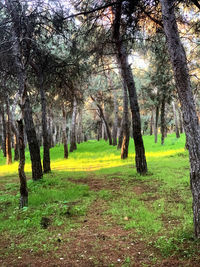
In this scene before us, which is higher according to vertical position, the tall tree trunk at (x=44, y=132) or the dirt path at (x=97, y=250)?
the tall tree trunk at (x=44, y=132)

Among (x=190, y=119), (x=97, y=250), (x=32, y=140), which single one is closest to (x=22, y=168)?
(x=97, y=250)

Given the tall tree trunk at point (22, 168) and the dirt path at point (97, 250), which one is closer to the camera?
the dirt path at point (97, 250)

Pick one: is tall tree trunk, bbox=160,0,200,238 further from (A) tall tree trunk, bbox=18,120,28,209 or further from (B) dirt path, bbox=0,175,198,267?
(A) tall tree trunk, bbox=18,120,28,209

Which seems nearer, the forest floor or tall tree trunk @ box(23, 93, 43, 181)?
the forest floor

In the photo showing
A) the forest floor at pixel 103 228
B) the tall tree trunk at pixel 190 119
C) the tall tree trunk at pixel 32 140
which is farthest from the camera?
the tall tree trunk at pixel 32 140

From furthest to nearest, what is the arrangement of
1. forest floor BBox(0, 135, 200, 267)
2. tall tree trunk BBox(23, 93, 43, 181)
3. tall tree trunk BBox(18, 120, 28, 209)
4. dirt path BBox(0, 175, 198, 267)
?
tall tree trunk BBox(23, 93, 43, 181), tall tree trunk BBox(18, 120, 28, 209), forest floor BBox(0, 135, 200, 267), dirt path BBox(0, 175, 198, 267)

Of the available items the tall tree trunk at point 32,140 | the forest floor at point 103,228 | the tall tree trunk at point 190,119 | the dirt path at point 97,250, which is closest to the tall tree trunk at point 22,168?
the forest floor at point 103,228

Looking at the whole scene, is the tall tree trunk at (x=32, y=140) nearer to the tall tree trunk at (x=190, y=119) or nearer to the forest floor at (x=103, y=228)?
the forest floor at (x=103, y=228)

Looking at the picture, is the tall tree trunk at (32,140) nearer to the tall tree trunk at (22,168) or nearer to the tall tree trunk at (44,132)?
the tall tree trunk at (44,132)

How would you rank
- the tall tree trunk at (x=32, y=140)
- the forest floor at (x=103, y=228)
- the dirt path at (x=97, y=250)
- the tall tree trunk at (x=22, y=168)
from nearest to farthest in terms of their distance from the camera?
1. the dirt path at (x=97, y=250)
2. the forest floor at (x=103, y=228)
3. the tall tree trunk at (x=22, y=168)
4. the tall tree trunk at (x=32, y=140)

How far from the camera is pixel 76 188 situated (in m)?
8.14

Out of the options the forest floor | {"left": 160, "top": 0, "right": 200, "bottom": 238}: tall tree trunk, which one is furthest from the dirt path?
{"left": 160, "top": 0, "right": 200, "bottom": 238}: tall tree trunk

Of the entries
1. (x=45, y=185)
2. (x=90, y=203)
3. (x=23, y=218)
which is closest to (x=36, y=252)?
(x=23, y=218)

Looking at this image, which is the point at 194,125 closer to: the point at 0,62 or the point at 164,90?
the point at 0,62
